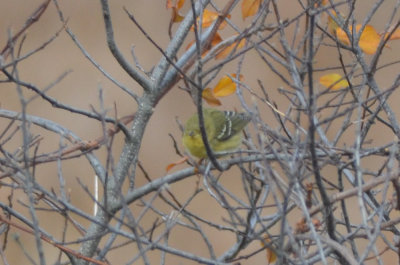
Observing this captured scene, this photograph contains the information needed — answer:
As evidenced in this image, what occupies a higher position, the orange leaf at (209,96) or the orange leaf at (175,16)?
the orange leaf at (175,16)

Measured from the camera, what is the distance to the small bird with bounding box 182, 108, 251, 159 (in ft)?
12.9

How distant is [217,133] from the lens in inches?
167

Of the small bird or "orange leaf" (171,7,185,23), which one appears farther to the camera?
the small bird

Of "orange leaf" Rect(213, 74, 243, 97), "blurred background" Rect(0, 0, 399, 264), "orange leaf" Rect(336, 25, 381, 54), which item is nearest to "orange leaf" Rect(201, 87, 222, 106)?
"orange leaf" Rect(213, 74, 243, 97)

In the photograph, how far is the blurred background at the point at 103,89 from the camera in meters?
6.36

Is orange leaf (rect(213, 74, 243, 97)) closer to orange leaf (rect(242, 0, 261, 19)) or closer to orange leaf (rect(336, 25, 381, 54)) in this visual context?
orange leaf (rect(242, 0, 261, 19))

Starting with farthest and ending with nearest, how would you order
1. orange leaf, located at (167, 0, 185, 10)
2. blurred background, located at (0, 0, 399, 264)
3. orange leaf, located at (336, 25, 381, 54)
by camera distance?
blurred background, located at (0, 0, 399, 264) < orange leaf, located at (167, 0, 185, 10) < orange leaf, located at (336, 25, 381, 54)

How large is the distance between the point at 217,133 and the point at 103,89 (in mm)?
2278

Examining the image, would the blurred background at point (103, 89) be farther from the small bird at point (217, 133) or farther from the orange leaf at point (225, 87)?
the orange leaf at point (225, 87)

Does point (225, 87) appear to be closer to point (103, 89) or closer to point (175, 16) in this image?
point (175, 16)

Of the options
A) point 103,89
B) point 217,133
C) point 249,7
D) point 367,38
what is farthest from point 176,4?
point 103,89

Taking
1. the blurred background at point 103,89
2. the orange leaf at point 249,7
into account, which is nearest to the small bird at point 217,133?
the orange leaf at point 249,7

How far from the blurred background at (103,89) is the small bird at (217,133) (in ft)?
5.93

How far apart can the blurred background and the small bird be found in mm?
1808
